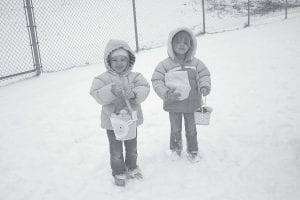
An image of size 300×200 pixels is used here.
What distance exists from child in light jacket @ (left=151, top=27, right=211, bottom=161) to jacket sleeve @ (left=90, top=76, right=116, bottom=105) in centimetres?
54

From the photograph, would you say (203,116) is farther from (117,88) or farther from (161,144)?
(117,88)

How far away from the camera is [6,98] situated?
6.19m

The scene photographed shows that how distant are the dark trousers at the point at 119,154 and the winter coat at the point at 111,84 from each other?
18 cm

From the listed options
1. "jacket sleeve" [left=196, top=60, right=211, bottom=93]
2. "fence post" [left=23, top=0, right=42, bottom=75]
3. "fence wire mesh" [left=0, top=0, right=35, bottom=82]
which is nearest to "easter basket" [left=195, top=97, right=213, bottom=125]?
"jacket sleeve" [left=196, top=60, right=211, bottom=93]

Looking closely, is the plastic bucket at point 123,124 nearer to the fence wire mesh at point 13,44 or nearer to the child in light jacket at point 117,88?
the child in light jacket at point 117,88

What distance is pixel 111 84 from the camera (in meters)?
2.96

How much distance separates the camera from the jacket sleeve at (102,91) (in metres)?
2.95

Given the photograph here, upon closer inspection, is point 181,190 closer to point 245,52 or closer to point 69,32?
point 245,52

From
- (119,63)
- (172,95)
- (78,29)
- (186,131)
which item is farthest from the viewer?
(78,29)

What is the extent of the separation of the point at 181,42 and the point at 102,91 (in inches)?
37.6

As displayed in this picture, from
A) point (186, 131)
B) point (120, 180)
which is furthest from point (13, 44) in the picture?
point (120, 180)

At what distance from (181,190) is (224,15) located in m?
15.9

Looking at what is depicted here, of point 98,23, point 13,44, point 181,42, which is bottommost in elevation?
point 13,44

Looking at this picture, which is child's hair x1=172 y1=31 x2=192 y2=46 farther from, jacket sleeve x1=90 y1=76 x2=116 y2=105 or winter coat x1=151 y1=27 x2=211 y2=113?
jacket sleeve x1=90 y1=76 x2=116 y2=105
